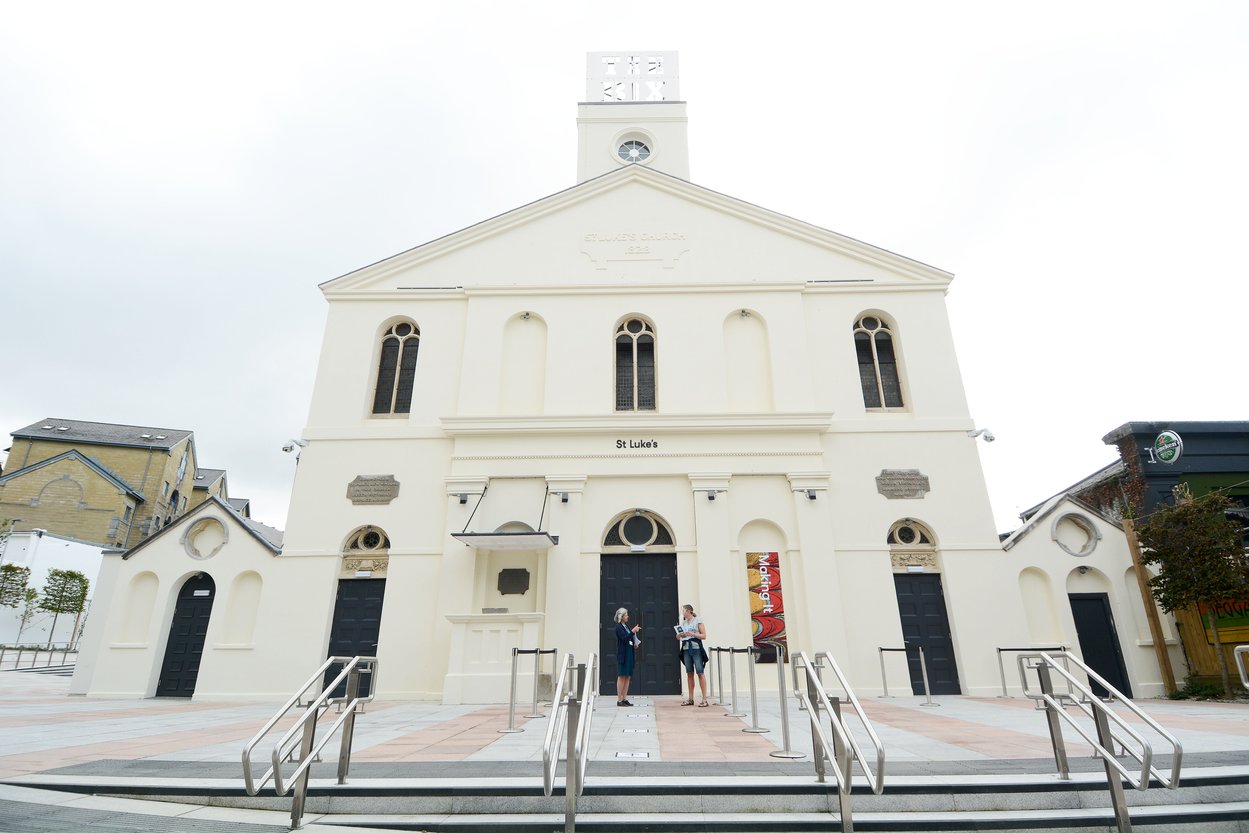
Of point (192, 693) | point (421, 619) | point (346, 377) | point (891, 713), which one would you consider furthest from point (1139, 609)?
point (192, 693)

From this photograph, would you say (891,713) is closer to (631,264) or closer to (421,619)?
(421,619)

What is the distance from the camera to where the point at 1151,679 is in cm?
1346

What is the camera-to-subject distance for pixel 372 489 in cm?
1520

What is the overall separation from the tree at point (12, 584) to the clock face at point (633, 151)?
122 ft

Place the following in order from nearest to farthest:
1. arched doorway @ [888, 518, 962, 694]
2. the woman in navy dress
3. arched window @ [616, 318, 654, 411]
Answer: the woman in navy dress → arched doorway @ [888, 518, 962, 694] → arched window @ [616, 318, 654, 411]

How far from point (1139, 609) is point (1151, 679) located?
1.39 metres

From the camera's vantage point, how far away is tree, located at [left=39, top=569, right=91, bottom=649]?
34.3 metres

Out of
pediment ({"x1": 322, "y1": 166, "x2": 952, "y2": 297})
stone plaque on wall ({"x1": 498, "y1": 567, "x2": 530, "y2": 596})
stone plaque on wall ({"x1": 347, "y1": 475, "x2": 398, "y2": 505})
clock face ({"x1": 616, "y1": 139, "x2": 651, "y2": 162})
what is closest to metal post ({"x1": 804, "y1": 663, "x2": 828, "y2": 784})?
stone plaque on wall ({"x1": 498, "y1": 567, "x2": 530, "y2": 596})

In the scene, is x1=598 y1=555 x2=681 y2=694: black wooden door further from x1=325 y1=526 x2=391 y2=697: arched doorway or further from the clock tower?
the clock tower

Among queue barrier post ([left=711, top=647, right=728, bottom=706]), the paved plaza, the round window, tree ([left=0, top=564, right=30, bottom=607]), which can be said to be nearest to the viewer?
the paved plaza

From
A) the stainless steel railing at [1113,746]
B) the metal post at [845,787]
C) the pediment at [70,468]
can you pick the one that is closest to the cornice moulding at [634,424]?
the stainless steel railing at [1113,746]

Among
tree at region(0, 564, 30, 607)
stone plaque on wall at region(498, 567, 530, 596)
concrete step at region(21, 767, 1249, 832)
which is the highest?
tree at region(0, 564, 30, 607)

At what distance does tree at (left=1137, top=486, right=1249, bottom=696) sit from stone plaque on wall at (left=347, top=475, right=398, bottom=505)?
16.2m

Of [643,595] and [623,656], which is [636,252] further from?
[623,656]
